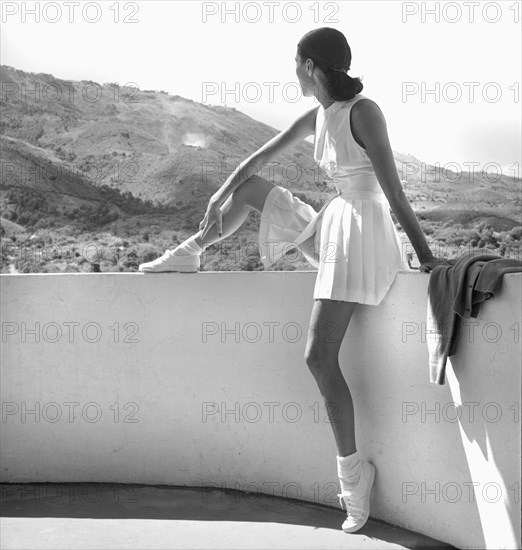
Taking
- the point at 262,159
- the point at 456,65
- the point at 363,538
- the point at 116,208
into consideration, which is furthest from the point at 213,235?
the point at 456,65

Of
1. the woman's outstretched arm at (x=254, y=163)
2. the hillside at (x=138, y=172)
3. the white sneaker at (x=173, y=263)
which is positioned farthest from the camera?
the hillside at (x=138, y=172)

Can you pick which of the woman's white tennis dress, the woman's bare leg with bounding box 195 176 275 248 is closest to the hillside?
the woman's bare leg with bounding box 195 176 275 248

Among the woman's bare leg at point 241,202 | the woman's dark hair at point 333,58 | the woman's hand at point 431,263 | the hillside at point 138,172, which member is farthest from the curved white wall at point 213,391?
the hillside at point 138,172

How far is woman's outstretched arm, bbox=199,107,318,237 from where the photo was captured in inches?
94.5

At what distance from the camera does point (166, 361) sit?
253cm

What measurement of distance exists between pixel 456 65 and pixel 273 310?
2331 centimetres

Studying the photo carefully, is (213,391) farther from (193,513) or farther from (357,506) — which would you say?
(357,506)

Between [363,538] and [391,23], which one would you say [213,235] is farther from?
[391,23]

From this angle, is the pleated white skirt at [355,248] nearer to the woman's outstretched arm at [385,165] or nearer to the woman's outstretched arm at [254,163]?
the woman's outstretched arm at [385,165]

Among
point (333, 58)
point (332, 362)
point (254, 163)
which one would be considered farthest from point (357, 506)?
point (333, 58)

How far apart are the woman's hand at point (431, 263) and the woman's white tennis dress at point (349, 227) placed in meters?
0.11

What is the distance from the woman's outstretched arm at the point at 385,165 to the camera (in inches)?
80.5

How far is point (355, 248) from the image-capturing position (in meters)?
2.12

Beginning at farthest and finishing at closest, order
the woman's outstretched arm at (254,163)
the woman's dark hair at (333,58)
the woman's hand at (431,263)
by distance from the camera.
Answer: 1. the woman's outstretched arm at (254,163)
2. the woman's dark hair at (333,58)
3. the woman's hand at (431,263)
